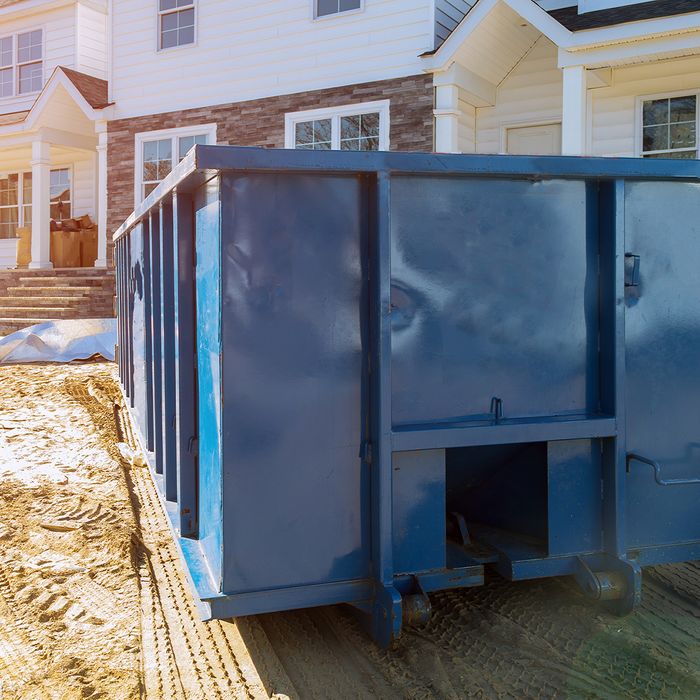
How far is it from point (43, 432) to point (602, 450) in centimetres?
593

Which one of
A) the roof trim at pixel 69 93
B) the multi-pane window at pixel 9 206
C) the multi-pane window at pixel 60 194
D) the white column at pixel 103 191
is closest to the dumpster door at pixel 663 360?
the white column at pixel 103 191

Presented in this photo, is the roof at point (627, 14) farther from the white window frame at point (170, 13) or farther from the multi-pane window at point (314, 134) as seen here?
the white window frame at point (170, 13)

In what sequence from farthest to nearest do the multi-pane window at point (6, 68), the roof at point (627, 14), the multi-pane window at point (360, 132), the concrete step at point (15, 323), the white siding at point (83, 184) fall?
the multi-pane window at point (6, 68) < the white siding at point (83, 184) < the concrete step at point (15, 323) < the multi-pane window at point (360, 132) < the roof at point (627, 14)

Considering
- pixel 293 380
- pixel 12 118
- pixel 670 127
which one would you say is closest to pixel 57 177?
pixel 12 118

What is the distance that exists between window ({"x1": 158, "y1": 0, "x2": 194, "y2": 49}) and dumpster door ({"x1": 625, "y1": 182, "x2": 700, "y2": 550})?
1379 centimetres

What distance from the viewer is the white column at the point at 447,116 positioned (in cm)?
1222

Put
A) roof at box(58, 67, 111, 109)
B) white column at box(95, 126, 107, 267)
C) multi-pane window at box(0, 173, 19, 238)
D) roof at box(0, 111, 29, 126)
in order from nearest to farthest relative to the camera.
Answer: white column at box(95, 126, 107, 267), roof at box(58, 67, 111, 109), roof at box(0, 111, 29, 126), multi-pane window at box(0, 173, 19, 238)

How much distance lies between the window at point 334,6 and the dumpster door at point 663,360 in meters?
11.1

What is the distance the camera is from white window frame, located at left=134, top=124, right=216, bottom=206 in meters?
15.4

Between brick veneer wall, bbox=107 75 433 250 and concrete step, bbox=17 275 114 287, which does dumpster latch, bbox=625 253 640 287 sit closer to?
brick veneer wall, bbox=107 75 433 250

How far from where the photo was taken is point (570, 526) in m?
3.66

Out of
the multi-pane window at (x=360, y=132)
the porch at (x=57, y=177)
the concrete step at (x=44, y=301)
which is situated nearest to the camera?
the multi-pane window at (x=360, y=132)

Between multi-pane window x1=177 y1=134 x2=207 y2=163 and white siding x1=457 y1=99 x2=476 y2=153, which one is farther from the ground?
multi-pane window x1=177 y1=134 x2=207 y2=163

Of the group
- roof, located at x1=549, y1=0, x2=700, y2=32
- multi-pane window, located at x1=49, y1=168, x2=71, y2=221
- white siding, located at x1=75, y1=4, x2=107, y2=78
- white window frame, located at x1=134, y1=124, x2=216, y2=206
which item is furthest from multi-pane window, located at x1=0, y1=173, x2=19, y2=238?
roof, located at x1=549, y1=0, x2=700, y2=32
